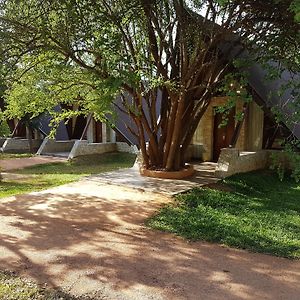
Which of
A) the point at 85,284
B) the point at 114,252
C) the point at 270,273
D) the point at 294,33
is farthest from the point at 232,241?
the point at 294,33

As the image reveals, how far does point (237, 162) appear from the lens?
12.4 m

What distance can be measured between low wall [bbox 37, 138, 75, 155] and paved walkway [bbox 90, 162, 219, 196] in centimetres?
1023

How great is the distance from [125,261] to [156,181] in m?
5.97

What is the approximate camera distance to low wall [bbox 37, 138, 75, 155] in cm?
2181

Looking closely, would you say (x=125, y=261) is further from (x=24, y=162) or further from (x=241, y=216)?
(x=24, y=162)

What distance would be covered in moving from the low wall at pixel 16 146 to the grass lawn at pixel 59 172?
7.50m

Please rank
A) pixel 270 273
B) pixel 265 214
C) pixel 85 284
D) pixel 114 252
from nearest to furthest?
pixel 85 284
pixel 270 273
pixel 114 252
pixel 265 214

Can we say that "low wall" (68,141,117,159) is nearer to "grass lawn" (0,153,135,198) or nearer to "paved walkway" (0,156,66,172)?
"grass lawn" (0,153,135,198)

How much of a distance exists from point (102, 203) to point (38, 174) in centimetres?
676

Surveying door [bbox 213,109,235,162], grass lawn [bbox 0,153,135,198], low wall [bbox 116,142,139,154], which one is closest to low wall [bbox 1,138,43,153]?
low wall [bbox 116,142,139,154]

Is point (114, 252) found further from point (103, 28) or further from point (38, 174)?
point (38, 174)

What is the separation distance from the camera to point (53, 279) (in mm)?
4699

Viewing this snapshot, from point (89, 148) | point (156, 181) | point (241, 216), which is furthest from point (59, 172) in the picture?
point (241, 216)

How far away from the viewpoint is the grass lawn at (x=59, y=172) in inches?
454
